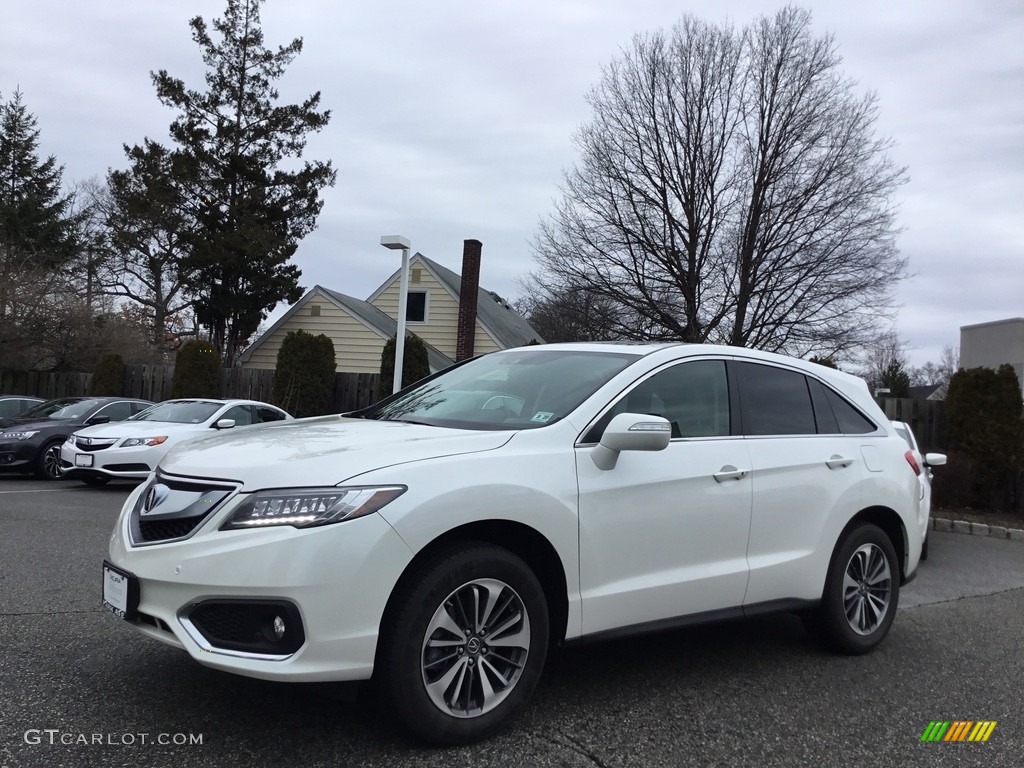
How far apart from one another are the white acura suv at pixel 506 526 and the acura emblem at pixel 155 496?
21mm

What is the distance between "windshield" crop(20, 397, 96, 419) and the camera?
14.8 meters

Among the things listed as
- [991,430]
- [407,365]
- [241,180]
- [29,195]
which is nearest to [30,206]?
[29,195]

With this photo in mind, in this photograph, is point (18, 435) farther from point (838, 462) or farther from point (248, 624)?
point (838, 462)

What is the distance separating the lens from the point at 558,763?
10.5 ft

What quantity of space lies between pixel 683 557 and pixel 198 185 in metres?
32.8

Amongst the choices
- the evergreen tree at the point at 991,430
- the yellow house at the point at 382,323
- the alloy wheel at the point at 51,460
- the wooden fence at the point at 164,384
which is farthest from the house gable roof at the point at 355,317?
the evergreen tree at the point at 991,430

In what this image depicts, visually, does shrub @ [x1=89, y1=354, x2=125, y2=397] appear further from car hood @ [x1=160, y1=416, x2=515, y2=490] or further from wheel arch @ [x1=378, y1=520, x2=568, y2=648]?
wheel arch @ [x1=378, y1=520, x2=568, y2=648]

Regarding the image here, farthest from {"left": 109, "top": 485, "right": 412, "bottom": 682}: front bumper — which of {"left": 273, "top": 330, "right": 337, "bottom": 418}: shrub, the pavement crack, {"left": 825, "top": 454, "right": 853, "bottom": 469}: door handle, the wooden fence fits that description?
{"left": 273, "top": 330, "right": 337, "bottom": 418}: shrub

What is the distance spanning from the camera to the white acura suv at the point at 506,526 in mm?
3018

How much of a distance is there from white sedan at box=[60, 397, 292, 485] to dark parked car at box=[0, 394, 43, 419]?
4711mm

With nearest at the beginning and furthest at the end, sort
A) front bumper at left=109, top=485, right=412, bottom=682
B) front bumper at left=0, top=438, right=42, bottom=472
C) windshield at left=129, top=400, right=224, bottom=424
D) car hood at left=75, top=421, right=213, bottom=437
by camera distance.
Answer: front bumper at left=109, top=485, right=412, bottom=682, car hood at left=75, top=421, right=213, bottom=437, windshield at left=129, top=400, right=224, bottom=424, front bumper at left=0, top=438, right=42, bottom=472

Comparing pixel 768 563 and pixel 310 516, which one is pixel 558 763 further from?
pixel 768 563

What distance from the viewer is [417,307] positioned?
30891mm

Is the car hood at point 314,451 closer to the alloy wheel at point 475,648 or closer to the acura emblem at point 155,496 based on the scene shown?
the acura emblem at point 155,496
